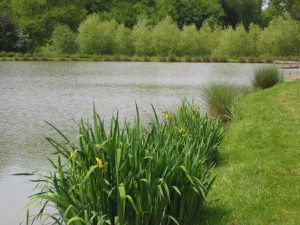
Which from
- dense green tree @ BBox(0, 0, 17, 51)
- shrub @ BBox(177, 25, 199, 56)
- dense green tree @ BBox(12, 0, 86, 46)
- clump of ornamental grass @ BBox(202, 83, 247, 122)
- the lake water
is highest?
dense green tree @ BBox(12, 0, 86, 46)

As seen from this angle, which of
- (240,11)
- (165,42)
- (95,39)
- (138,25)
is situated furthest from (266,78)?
(240,11)

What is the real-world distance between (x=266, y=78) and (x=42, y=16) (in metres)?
56.3

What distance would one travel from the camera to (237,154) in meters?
7.75

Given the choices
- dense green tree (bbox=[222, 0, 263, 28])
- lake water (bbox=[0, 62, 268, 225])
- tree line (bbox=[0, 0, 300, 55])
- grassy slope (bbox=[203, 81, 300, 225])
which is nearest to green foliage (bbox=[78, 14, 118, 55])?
tree line (bbox=[0, 0, 300, 55])

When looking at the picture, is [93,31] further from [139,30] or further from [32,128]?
[32,128]

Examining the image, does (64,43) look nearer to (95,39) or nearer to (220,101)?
(95,39)

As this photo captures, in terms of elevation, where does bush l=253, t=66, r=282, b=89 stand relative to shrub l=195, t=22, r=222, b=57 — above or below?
below

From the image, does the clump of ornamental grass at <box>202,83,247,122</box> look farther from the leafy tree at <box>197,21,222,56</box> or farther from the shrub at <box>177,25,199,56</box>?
the leafy tree at <box>197,21,222,56</box>

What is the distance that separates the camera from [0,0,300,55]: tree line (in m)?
56.9

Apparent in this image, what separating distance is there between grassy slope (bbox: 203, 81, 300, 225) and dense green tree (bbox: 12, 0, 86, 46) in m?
59.9

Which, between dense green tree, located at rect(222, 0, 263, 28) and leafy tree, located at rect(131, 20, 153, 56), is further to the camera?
dense green tree, located at rect(222, 0, 263, 28)

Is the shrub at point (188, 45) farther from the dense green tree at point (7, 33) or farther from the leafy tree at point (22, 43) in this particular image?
the dense green tree at point (7, 33)

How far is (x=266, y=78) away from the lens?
A: 58.5 feet

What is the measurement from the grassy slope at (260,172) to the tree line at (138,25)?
114ft
